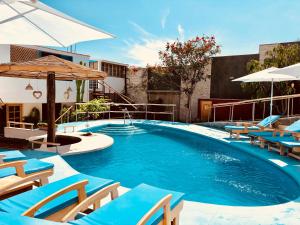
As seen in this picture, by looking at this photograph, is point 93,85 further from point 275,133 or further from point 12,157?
point 12,157

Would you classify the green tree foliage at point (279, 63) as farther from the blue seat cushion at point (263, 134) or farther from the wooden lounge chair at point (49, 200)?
the wooden lounge chair at point (49, 200)

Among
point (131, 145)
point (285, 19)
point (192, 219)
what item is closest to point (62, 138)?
point (131, 145)

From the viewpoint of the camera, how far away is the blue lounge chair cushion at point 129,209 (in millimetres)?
2385

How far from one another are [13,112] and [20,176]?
13374mm

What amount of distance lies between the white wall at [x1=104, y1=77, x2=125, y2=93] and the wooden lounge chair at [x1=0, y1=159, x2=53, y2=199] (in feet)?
55.9

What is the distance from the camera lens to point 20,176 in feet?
13.1

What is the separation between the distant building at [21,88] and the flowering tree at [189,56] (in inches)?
249

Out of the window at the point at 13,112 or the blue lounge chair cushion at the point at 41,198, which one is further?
the window at the point at 13,112

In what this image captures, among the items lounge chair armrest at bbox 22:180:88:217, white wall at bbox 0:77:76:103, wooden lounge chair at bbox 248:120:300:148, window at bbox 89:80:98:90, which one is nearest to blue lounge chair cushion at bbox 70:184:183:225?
lounge chair armrest at bbox 22:180:88:217

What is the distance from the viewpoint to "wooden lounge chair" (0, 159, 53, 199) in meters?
3.31

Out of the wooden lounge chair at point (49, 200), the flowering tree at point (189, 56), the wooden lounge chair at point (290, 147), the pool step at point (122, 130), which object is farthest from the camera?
the flowering tree at point (189, 56)

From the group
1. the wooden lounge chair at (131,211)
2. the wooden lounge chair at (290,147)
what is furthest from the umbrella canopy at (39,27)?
the wooden lounge chair at (290,147)

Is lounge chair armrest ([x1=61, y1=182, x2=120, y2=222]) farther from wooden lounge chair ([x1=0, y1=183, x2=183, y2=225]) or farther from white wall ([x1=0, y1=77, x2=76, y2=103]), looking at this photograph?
white wall ([x1=0, y1=77, x2=76, y2=103])

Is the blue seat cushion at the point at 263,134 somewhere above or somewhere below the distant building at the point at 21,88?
below
